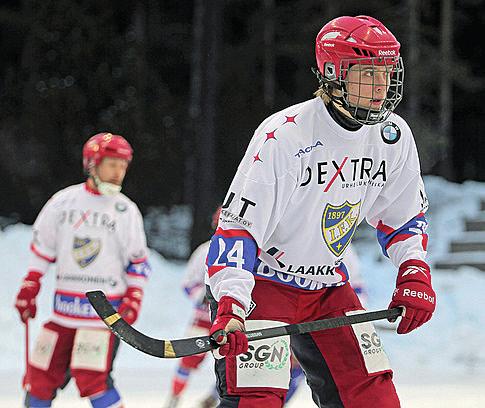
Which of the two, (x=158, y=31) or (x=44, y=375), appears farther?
(x=158, y=31)

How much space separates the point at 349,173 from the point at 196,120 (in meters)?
8.09

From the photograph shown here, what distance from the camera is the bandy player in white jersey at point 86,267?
16.1 ft

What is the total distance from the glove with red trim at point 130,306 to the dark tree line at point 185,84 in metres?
5.97

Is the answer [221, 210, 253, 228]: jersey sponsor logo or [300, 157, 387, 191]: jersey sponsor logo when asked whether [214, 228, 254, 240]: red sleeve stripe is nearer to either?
[221, 210, 253, 228]: jersey sponsor logo

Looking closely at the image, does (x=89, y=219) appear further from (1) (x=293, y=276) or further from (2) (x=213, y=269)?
(2) (x=213, y=269)

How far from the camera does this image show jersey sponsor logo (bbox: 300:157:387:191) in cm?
318

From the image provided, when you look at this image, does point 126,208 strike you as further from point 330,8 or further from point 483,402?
point 330,8

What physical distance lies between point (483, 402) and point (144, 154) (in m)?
6.46

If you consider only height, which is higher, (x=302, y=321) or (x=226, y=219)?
(x=226, y=219)

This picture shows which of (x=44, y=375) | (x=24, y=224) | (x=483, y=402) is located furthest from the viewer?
(x=24, y=224)

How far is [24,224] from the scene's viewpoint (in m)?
11.7

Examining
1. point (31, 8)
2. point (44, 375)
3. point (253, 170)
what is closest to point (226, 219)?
point (253, 170)

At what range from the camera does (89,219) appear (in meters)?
5.10

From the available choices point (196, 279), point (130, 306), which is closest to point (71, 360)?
point (130, 306)
